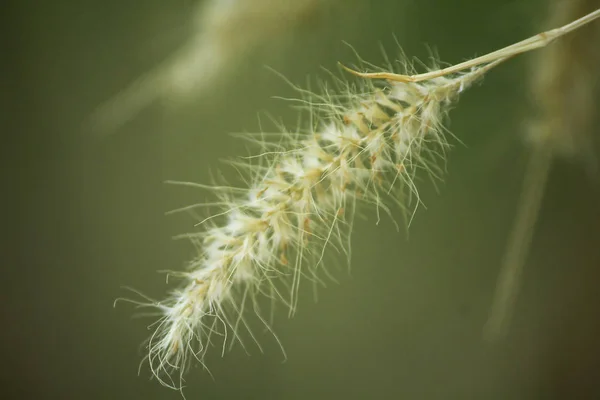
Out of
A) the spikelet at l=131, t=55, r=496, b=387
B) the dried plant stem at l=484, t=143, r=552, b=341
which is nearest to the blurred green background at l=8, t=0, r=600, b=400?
the dried plant stem at l=484, t=143, r=552, b=341

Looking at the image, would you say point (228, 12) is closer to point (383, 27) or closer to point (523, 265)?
point (383, 27)

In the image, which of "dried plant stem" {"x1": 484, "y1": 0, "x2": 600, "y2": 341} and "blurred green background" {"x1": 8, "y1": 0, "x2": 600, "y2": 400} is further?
"blurred green background" {"x1": 8, "y1": 0, "x2": 600, "y2": 400}

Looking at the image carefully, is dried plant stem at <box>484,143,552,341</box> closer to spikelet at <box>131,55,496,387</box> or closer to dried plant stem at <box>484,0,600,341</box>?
dried plant stem at <box>484,0,600,341</box>

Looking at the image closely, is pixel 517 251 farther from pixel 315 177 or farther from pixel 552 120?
pixel 315 177

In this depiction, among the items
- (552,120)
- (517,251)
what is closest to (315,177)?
(552,120)

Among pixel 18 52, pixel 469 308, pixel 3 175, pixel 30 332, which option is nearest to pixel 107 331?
pixel 30 332

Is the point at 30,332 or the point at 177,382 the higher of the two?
the point at 30,332
